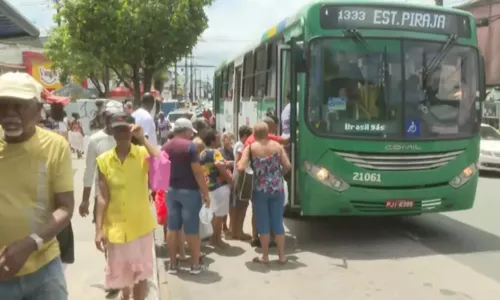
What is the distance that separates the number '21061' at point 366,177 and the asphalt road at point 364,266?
94 centimetres

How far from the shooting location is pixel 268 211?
751 centimetres

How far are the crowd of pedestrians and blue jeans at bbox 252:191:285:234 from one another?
12 millimetres

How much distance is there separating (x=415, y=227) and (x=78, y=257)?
5.06 metres

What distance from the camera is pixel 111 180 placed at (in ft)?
16.4

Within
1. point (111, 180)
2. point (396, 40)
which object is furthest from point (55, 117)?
point (111, 180)

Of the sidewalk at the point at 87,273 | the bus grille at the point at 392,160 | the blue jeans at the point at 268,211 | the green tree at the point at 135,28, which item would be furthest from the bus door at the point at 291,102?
the green tree at the point at 135,28

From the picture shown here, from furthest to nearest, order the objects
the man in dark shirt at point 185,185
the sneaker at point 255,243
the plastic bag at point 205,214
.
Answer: the sneaker at point 255,243 < the plastic bag at point 205,214 < the man in dark shirt at point 185,185

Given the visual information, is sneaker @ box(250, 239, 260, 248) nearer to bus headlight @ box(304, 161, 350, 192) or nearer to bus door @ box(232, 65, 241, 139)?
bus headlight @ box(304, 161, 350, 192)

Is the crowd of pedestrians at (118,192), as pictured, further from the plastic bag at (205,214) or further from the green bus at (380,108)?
the green bus at (380,108)

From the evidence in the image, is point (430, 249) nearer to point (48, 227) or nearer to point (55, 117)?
point (48, 227)

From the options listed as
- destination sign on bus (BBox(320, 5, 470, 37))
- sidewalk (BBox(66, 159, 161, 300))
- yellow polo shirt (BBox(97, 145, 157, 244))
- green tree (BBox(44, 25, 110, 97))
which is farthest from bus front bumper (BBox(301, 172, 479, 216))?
green tree (BBox(44, 25, 110, 97))

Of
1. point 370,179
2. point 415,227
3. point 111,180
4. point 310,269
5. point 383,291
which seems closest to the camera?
point 111,180

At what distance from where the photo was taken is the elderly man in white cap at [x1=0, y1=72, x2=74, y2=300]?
278 centimetres

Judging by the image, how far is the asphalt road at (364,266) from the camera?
6352 mm
